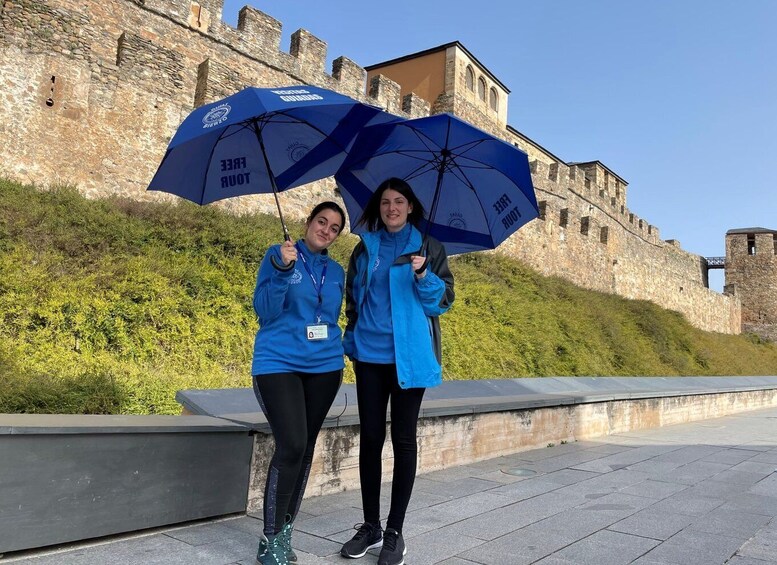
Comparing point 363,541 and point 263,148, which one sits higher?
point 263,148

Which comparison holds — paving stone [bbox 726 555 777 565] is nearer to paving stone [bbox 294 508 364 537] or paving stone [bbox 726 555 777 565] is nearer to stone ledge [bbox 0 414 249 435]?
paving stone [bbox 294 508 364 537]

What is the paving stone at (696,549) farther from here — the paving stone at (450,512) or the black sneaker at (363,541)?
the black sneaker at (363,541)

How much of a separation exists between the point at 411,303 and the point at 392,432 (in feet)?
2.09

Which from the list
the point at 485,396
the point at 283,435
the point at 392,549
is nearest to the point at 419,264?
the point at 283,435

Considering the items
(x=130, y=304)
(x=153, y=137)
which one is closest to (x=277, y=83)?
(x=153, y=137)

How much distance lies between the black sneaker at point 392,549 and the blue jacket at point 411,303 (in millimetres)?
711

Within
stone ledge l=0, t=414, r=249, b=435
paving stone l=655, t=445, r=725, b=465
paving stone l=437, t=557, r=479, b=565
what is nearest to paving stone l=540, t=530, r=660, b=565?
paving stone l=437, t=557, r=479, b=565

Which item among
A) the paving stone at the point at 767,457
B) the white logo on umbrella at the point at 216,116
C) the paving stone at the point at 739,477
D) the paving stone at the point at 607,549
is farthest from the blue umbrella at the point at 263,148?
the paving stone at the point at 767,457

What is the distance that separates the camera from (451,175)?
11.2 feet

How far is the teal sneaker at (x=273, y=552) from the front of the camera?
252cm

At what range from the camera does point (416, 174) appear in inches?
135

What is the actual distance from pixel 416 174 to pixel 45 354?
5.04 m

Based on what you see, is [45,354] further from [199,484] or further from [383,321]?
[383,321]

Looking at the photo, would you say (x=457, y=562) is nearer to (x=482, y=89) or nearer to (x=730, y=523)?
(x=730, y=523)
